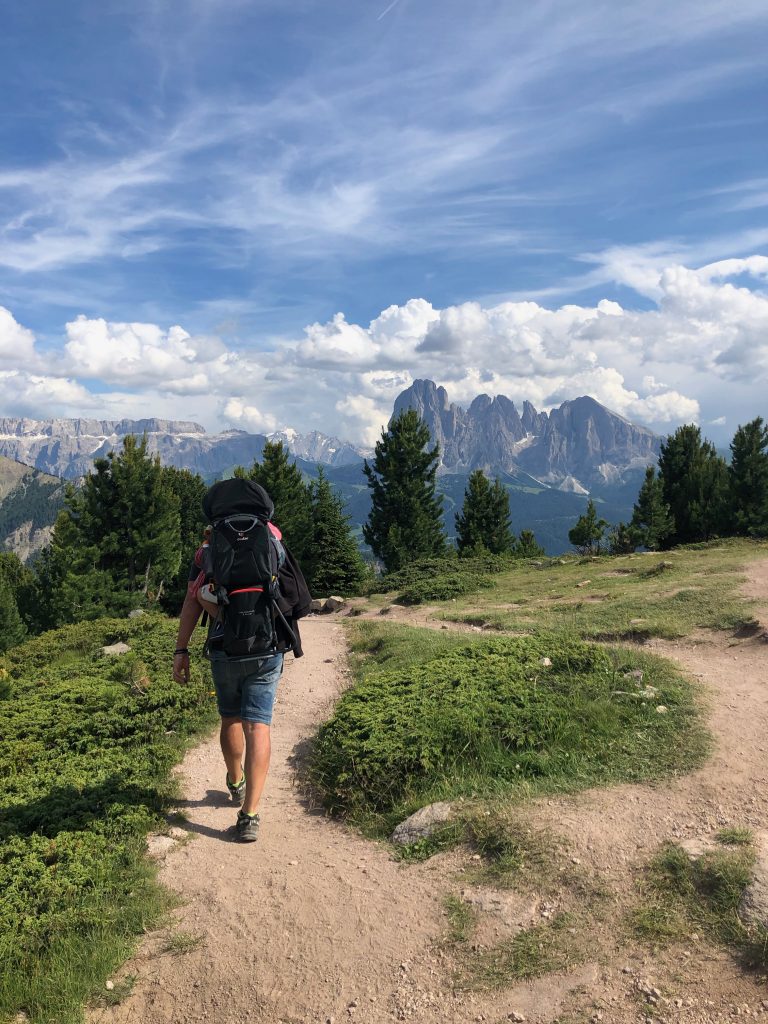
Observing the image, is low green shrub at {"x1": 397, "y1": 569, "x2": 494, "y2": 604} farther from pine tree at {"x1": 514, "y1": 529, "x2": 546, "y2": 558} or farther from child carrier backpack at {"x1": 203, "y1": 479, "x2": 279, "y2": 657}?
pine tree at {"x1": 514, "y1": 529, "x2": 546, "y2": 558}

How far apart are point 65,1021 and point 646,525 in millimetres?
47643

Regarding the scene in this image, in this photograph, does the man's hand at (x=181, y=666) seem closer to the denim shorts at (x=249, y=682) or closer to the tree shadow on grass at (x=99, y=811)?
the denim shorts at (x=249, y=682)

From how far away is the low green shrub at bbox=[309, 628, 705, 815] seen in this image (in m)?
6.14

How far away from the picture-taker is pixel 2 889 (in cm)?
480

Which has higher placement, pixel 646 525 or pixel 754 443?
pixel 754 443

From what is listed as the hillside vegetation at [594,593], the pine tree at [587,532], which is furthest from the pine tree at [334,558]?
the pine tree at [587,532]

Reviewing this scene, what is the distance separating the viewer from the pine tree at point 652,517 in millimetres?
43125

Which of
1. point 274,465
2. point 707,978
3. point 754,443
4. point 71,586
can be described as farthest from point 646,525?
point 707,978

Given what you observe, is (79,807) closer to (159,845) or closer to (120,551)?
(159,845)

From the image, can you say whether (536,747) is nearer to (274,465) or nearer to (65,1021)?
(65,1021)

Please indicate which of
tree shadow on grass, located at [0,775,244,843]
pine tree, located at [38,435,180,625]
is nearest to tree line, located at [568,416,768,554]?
pine tree, located at [38,435,180,625]

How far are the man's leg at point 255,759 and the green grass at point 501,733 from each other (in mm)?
1054

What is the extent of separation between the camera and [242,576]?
17.6ft

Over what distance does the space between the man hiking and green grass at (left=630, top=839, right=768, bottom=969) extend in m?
3.34
